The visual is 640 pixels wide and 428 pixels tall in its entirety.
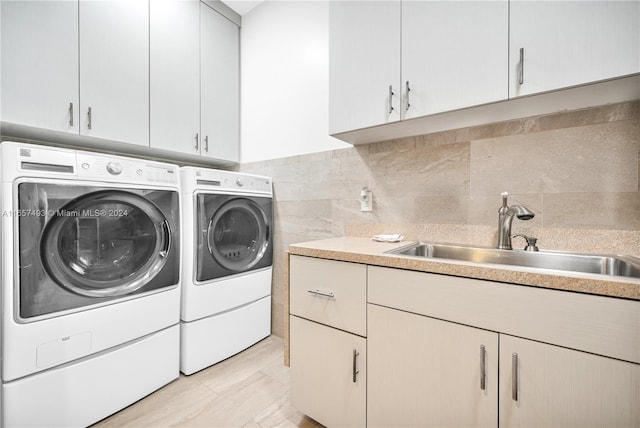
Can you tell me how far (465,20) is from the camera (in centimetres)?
111

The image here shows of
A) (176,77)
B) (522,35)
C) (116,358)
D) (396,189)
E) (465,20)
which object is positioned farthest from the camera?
(176,77)

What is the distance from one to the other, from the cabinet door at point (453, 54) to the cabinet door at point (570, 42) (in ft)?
0.16

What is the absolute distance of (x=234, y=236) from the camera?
199 centimetres

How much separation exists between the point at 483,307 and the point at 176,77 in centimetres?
235

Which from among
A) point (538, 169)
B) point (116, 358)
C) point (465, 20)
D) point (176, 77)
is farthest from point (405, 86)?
point (116, 358)

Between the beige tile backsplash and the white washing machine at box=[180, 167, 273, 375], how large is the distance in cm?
43

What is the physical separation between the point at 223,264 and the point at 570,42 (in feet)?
6.60

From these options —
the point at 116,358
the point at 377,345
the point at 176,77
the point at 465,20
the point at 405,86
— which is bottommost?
the point at 116,358

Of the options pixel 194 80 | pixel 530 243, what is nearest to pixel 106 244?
pixel 194 80

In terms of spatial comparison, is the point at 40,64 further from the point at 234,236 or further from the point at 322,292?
the point at 322,292

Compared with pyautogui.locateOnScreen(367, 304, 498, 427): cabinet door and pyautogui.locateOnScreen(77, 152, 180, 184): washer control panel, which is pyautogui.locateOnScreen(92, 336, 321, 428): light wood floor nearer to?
pyautogui.locateOnScreen(367, 304, 498, 427): cabinet door

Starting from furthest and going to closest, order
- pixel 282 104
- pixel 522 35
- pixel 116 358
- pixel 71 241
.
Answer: pixel 282 104 < pixel 116 358 < pixel 71 241 < pixel 522 35

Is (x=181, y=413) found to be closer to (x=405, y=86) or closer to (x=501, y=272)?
(x=501, y=272)

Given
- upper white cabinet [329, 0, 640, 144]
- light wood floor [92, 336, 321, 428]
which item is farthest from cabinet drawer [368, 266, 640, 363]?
light wood floor [92, 336, 321, 428]
